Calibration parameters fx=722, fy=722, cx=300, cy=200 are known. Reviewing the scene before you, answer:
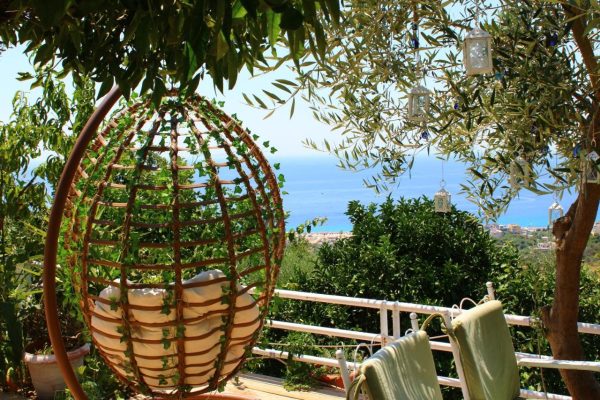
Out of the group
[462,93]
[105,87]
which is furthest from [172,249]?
[105,87]

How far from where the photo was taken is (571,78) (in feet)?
8.54

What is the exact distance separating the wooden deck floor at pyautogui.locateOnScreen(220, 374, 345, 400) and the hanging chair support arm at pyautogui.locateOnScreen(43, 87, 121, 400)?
4.26ft

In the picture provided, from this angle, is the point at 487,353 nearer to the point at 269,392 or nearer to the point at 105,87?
the point at 269,392

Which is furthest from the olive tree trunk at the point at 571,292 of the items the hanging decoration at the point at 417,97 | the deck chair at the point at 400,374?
the deck chair at the point at 400,374

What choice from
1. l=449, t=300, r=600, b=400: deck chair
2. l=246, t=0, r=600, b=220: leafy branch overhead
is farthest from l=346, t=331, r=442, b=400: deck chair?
l=246, t=0, r=600, b=220: leafy branch overhead

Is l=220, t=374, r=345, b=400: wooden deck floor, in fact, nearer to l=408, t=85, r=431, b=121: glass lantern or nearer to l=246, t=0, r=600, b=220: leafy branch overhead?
l=246, t=0, r=600, b=220: leafy branch overhead

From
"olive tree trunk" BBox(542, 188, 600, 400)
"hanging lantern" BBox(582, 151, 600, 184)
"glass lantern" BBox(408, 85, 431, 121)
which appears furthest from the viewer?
"olive tree trunk" BBox(542, 188, 600, 400)

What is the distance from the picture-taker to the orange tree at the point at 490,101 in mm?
2492

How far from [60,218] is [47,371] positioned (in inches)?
63.0

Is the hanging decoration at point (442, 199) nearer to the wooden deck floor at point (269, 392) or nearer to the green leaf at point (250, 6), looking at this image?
the wooden deck floor at point (269, 392)

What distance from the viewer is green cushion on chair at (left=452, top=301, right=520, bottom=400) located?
2.60m

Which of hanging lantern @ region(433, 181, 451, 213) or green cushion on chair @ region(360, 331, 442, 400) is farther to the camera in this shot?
hanging lantern @ region(433, 181, 451, 213)

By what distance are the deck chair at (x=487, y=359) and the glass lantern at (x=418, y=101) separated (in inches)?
30.8

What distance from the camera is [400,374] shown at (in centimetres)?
207
